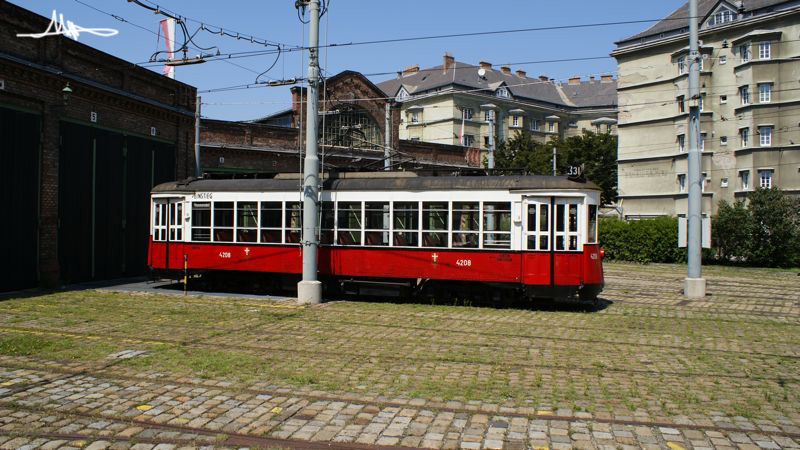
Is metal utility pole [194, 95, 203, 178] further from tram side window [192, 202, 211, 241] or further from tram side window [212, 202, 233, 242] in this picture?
tram side window [212, 202, 233, 242]

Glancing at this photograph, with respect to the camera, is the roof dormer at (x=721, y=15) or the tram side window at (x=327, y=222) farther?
the roof dormer at (x=721, y=15)

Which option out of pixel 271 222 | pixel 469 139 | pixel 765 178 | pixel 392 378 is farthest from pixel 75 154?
pixel 469 139

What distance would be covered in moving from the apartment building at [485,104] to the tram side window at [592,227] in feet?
146

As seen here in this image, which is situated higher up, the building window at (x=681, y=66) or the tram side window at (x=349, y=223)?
the building window at (x=681, y=66)

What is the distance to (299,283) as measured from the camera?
1462 cm

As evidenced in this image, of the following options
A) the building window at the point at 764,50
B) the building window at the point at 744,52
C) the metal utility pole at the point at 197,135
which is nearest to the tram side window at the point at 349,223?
the metal utility pole at the point at 197,135

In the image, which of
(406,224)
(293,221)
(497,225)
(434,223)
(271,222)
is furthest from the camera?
(271,222)

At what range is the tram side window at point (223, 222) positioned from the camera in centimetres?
1628

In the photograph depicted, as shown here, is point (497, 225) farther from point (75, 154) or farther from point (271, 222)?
point (75, 154)

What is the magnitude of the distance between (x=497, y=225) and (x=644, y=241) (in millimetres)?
21863

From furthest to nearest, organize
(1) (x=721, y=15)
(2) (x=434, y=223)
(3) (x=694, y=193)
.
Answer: (1) (x=721, y=15) → (3) (x=694, y=193) → (2) (x=434, y=223)

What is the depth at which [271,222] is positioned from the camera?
15.8m

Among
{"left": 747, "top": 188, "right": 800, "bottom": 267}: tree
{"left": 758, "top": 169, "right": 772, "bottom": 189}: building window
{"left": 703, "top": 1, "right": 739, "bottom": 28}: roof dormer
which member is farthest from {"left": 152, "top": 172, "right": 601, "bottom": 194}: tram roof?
{"left": 703, "top": 1, "right": 739, "bottom": 28}: roof dormer

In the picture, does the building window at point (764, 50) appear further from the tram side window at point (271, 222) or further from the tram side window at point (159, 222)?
the tram side window at point (159, 222)
